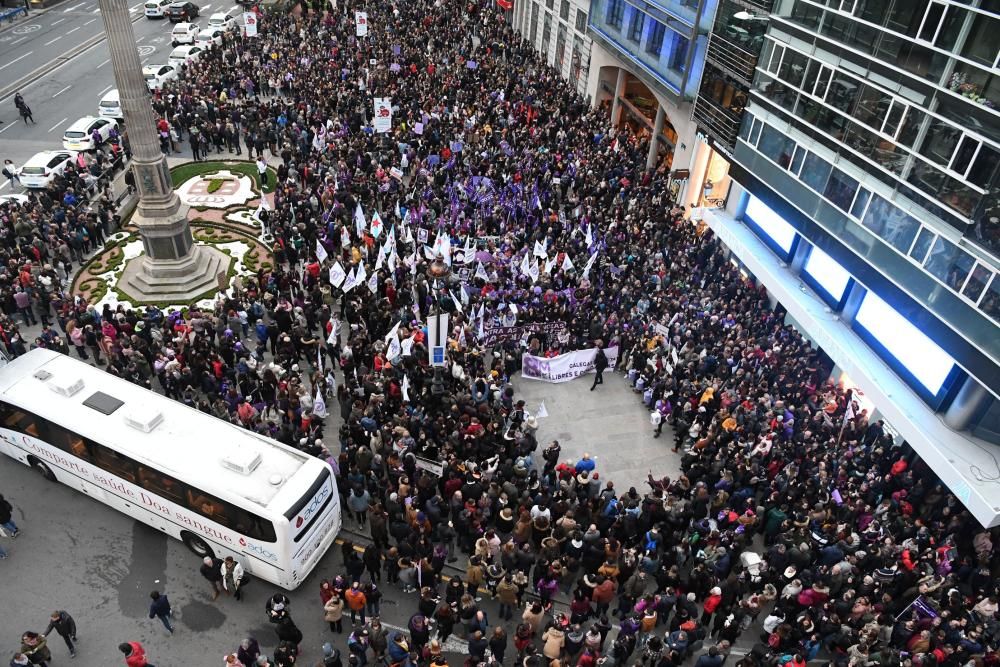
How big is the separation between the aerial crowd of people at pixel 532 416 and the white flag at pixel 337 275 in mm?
238

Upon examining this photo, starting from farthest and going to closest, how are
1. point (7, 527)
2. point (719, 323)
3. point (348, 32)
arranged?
point (348, 32) → point (719, 323) → point (7, 527)

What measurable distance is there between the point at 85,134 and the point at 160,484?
29.4 m

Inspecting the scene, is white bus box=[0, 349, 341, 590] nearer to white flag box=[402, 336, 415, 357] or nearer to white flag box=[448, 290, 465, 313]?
white flag box=[402, 336, 415, 357]

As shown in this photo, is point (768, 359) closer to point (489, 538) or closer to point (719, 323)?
point (719, 323)

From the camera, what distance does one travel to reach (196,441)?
652 inches

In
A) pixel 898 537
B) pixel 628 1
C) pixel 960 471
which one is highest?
pixel 628 1

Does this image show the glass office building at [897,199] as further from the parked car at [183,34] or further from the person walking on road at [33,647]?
the parked car at [183,34]

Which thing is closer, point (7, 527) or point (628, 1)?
→ point (7, 527)

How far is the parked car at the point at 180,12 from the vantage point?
64.8 metres

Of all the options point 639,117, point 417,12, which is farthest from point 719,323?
point 417,12

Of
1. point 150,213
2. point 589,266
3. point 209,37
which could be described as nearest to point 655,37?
point 589,266

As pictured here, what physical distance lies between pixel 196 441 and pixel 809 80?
70.8 feet

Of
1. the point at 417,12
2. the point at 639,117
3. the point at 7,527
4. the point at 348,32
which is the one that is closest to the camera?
the point at 7,527

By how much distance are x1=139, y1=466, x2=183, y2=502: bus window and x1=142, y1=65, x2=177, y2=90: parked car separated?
121ft
